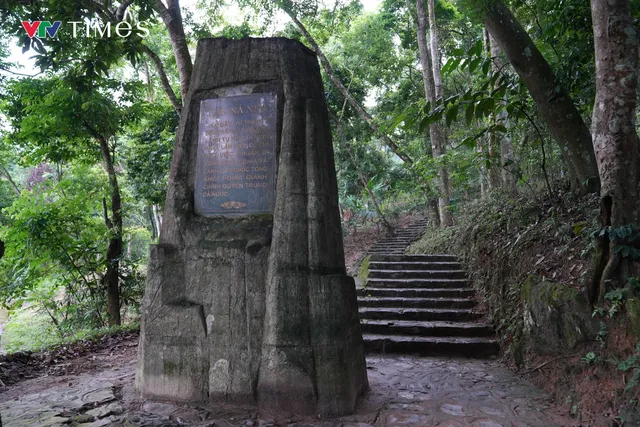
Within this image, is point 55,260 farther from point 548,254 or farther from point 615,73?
point 615,73

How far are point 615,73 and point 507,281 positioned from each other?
9.31ft

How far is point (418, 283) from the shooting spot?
7043 millimetres

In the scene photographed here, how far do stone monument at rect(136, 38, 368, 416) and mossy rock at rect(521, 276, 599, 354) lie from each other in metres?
1.80

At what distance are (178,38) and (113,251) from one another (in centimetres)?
404

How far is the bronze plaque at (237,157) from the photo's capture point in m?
3.56

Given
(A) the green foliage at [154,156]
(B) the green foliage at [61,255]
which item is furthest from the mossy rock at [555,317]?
(A) the green foliage at [154,156]

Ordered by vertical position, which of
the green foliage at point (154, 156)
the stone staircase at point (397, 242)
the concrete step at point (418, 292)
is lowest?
the concrete step at point (418, 292)

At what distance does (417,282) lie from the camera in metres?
7.05

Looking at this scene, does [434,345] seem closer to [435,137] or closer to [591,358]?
[591,358]

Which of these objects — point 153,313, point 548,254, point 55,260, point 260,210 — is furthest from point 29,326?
point 548,254

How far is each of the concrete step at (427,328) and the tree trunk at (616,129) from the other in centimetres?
231

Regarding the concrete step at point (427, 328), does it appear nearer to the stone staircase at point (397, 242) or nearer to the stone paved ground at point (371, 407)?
the stone paved ground at point (371, 407)

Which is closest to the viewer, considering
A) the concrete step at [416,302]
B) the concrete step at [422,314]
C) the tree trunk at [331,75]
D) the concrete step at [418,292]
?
the concrete step at [422,314]

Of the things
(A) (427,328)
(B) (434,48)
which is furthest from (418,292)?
(B) (434,48)
